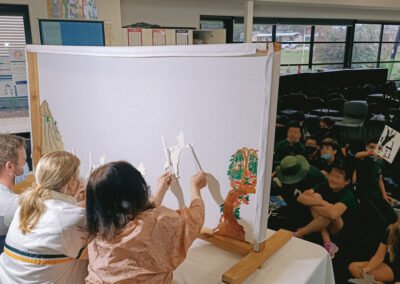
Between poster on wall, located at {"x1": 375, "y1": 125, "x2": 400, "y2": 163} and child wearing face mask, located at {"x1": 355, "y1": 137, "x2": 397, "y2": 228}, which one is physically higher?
poster on wall, located at {"x1": 375, "y1": 125, "x2": 400, "y2": 163}

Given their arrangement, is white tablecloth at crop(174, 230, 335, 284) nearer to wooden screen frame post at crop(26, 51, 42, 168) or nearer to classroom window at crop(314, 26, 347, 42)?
wooden screen frame post at crop(26, 51, 42, 168)

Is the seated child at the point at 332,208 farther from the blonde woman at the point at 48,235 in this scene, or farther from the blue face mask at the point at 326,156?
the blonde woman at the point at 48,235

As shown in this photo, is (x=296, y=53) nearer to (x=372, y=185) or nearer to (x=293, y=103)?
(x=293, y=103)

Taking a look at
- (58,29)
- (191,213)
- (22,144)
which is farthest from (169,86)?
(58,29)

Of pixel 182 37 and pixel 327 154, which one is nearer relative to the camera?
pixel 327 154

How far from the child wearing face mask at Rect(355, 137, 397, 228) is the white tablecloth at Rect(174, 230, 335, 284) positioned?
3.19ft

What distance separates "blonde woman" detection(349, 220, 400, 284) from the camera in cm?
193

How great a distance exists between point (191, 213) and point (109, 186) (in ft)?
1.01

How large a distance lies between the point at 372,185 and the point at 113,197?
1.96m

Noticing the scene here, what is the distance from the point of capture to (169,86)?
1414mm

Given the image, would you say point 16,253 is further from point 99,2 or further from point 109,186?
point 99,2

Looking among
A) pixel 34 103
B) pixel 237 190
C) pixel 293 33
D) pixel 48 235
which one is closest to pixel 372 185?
pixel 237 190

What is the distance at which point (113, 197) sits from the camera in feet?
3.40

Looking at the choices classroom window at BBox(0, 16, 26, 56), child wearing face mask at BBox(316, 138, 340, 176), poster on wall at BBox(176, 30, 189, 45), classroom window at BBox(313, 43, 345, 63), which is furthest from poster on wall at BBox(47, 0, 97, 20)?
classroom window at BBox(313, 43, 345, 63)
